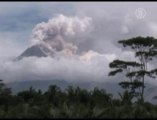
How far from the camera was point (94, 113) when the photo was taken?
17.8 meters

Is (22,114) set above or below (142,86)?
below

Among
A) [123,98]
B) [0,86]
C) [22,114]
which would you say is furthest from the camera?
[0,86]

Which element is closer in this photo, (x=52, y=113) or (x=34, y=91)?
(x=52, y=113)

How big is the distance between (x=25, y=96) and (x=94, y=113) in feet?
83.5

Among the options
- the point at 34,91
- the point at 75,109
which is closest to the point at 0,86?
the point at 34,91

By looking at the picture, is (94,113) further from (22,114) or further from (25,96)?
(25,96)

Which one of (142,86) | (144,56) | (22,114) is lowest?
(22,114)

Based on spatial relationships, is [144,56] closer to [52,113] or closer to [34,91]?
[34,91]

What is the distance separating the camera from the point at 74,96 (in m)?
40.0

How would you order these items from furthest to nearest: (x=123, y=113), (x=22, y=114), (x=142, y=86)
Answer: (x=142, y=86)
(x=123, y=113)
(x=22, y=114)

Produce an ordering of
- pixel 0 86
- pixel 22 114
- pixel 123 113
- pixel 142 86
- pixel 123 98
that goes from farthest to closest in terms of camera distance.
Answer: pixel 0 86 → pixel 142 86 → pixel 123 98 → pixel 123 113 → pixel 22 114

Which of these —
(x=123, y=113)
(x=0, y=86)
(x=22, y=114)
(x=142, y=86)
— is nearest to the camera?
(x=22, y=114)

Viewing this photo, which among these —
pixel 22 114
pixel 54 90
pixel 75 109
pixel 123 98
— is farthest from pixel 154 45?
pixel 22 114

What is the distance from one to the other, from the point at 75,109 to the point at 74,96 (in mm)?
21564
